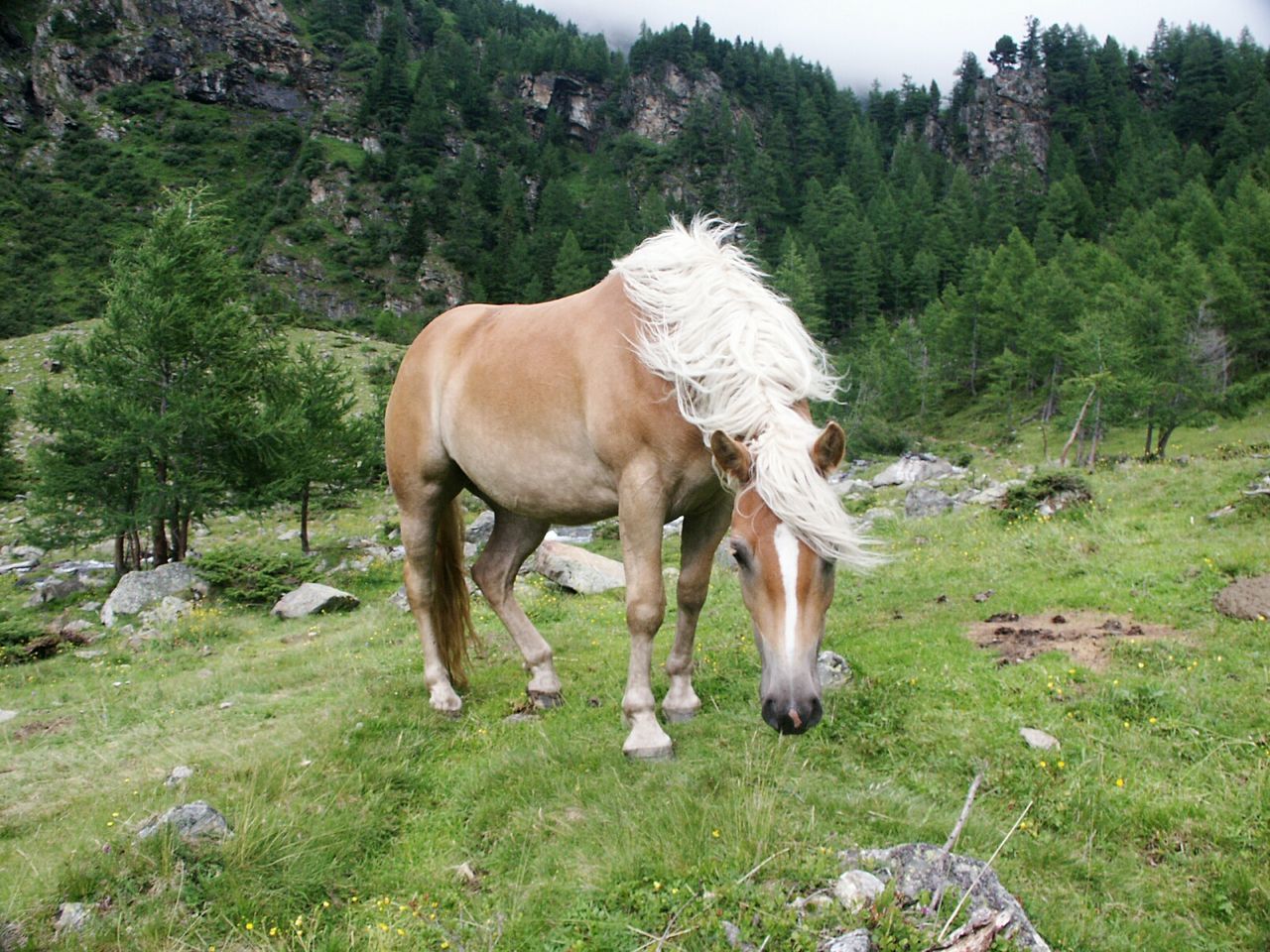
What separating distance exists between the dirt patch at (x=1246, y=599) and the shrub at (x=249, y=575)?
47.4 ft

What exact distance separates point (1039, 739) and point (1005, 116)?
17006cm

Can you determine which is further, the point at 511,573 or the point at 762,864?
the point at 511,573

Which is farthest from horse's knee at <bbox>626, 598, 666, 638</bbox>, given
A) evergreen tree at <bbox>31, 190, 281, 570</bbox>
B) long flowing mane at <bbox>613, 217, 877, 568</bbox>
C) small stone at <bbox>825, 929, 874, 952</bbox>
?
evergreen tree at <bbox>31, 190, 281, 570</bbox>

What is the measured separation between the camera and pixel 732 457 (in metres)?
3.54

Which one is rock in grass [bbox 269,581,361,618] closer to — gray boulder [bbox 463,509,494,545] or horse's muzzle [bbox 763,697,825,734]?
gray boulder [bbox 463,509,494,545]

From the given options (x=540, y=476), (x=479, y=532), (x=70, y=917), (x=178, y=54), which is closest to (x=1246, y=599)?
(x=540, y=476)

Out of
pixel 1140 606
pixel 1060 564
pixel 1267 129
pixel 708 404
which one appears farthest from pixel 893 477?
pixel 1267 129

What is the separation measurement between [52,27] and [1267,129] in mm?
169921

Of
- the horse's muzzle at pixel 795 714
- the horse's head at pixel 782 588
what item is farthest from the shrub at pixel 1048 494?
the horse's muzzle at pixel 795 714

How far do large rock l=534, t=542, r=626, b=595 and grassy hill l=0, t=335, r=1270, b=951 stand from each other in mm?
3482

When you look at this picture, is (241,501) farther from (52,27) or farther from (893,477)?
(52,27)

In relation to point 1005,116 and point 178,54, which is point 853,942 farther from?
point 1005,116

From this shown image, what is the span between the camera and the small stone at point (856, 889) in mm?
2609

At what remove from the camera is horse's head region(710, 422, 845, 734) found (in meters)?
3.18
